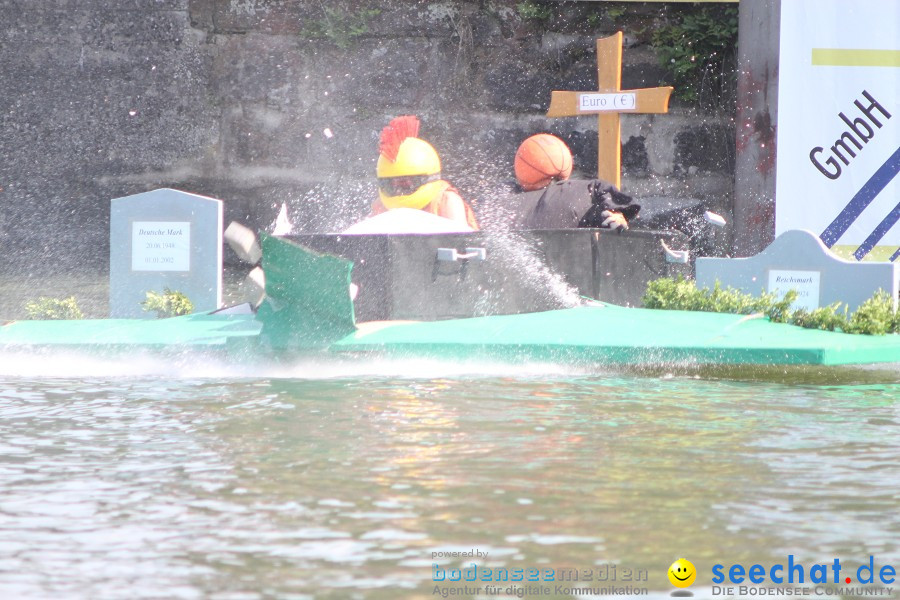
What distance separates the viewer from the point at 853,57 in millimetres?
8625

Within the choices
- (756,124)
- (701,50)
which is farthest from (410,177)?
(701,50)

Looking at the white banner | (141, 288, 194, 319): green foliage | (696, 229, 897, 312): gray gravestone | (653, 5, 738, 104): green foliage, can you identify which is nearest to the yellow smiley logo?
(696, 229, 897, 312): gray gravestone

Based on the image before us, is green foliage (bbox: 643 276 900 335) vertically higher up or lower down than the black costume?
lower down

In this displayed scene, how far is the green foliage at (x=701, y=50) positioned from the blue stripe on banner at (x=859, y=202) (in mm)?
1794

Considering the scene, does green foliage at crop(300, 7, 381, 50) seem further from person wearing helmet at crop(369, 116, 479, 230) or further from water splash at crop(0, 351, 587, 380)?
water splash at crop(0, 351, 587, 380)

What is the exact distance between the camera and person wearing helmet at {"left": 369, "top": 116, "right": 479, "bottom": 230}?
23.2 feet

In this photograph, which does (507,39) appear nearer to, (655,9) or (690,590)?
(655,9)

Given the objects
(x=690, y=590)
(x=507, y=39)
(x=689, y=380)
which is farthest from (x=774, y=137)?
(x=690, y=590)

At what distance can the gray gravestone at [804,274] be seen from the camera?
6086mm

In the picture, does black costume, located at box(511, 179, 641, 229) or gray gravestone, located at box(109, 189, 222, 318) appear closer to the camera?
black costume, located at box(511, 179, 641, 229)

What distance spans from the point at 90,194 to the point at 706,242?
500 cm

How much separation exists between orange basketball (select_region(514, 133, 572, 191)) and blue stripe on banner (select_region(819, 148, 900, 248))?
2141 millimetres

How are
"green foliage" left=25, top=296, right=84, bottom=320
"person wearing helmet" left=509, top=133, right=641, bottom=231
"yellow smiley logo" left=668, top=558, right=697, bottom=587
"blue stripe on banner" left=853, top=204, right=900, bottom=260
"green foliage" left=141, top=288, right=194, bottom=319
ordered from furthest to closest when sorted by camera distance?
"blue stripe on banner" left=853, top=204, right=900, bottom=260 < "green foliage" left=25, top=296, right=84, bottom=320 < "green foliage" left=141, top=288, right=194, bottom=319 < "person wearing helmet" left=509, top=133, right=641, bottom=231 < "yellow smiley logo" left=668, top=558, right=697, bottom=587

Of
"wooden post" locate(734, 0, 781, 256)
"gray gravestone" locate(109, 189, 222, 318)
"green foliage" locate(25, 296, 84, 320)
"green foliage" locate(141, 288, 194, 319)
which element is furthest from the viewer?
"wooden post" locate(734, 0, 781, 256)
